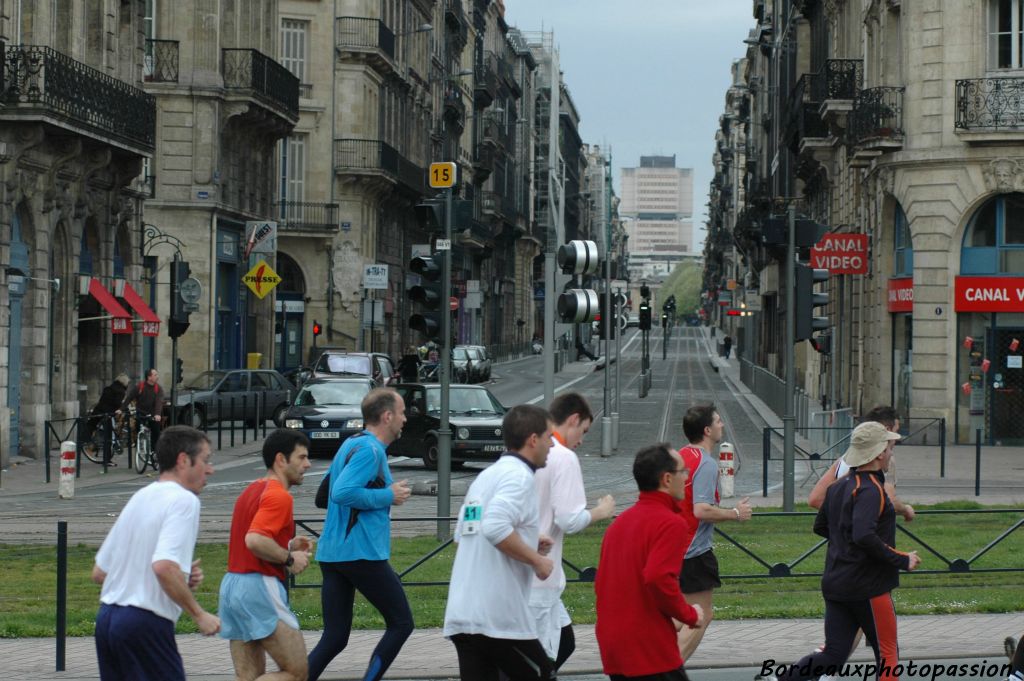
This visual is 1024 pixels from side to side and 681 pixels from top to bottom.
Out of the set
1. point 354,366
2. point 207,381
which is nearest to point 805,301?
point 207,381

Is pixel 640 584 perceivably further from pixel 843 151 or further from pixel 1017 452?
pixel 843 151

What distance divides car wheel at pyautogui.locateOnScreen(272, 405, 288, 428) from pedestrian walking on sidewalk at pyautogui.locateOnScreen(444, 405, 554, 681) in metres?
24.2

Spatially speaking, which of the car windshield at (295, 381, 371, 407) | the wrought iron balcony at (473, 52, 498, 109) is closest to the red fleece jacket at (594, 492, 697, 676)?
the car windshield at (295, 381, 371, 407)

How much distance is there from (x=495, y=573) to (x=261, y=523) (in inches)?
49.8

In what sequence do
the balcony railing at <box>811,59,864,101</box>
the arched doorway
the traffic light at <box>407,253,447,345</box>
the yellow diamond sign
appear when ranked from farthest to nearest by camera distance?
1. the arched doorway
2. the balcony railing at <box>811,59,864,101</box>
3. the yellow diamond sign
4. the traffic light at <box>407,253,447,345</box>

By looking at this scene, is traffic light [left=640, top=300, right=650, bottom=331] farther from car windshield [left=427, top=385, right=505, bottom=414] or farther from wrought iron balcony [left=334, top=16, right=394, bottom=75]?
wrought iron balcony [left=334, top=16, right=394, bottom=75]

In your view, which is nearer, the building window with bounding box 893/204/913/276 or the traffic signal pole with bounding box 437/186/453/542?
the traffic signal pole with bounding box 437/186/453/542

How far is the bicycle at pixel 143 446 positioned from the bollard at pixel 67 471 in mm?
4345

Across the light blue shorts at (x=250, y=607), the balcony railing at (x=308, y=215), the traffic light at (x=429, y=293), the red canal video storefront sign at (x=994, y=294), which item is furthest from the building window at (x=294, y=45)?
the light blue shorts at (x=250, y=607)

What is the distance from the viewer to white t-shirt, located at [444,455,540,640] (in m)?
7.99

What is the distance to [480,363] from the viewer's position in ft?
220

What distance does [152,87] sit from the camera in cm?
4497

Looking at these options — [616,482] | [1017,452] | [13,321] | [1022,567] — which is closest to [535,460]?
[1022,567]

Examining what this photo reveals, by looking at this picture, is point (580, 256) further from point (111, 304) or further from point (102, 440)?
point (111, 304)
